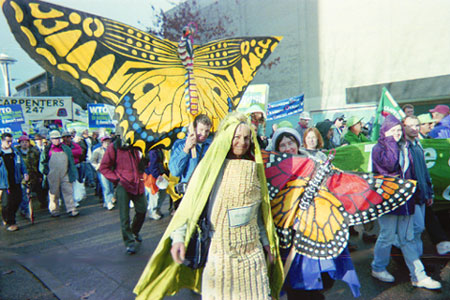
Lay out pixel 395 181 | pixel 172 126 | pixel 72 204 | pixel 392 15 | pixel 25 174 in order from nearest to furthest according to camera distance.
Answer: pixel 395 181 < pixel 172 126 < pixel 25 174 < pixel 72 204 < pixel 392 15

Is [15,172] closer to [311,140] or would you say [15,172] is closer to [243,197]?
[311,140]

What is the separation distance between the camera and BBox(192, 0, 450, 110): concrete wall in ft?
42.7

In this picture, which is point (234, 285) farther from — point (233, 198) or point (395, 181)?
point (395, 181)

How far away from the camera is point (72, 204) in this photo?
763 cm

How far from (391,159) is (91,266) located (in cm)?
405

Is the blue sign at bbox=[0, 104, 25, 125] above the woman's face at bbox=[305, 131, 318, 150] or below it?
above

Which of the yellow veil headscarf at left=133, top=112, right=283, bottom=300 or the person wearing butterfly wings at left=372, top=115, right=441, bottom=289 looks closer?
the yellow veil headscarf at left=133, top=112, right=283, bottom=300

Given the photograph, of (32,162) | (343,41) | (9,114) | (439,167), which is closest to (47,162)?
(32,162)

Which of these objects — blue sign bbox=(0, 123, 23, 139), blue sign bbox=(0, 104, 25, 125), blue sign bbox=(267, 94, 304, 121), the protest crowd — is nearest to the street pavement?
the protest crowd

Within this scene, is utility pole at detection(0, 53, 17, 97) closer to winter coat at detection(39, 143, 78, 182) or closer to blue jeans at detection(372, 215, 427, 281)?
winter coat at detection(39, 143, 78, 182)

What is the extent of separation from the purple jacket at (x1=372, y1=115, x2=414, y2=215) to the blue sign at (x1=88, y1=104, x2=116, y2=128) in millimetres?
10185

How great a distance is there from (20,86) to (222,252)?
165ft

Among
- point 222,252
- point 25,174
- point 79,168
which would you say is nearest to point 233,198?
point 222,252

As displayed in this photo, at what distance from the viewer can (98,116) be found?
12031 millimetres
